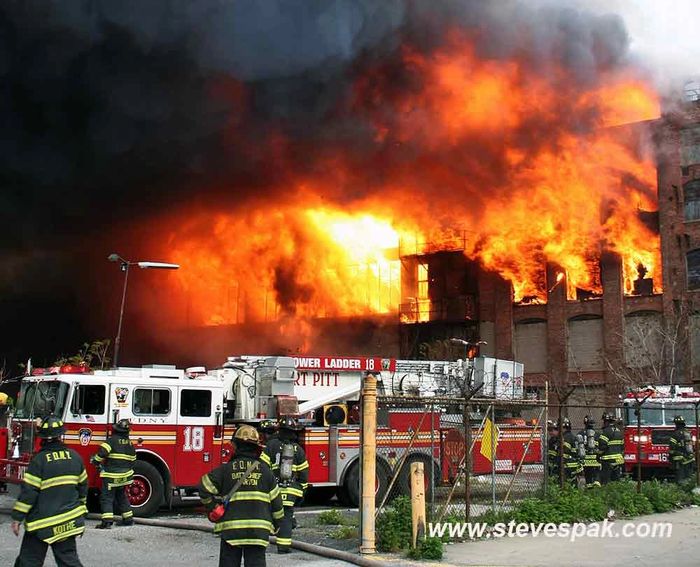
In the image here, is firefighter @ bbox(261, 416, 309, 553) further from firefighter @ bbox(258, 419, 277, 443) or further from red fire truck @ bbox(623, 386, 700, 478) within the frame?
→ red fire truck @ bbox(623, 386, 700, 478)

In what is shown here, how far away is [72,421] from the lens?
503 inches

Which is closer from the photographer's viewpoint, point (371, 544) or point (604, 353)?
point (371, 544)

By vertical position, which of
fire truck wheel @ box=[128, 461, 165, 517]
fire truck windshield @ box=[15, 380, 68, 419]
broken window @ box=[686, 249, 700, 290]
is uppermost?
broken window @ box=[686, 249, 700, 290]

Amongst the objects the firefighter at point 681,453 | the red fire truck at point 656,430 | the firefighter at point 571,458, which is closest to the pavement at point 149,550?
the firefighter at point 571,458

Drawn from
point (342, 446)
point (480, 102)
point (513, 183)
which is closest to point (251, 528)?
point (342, 446)

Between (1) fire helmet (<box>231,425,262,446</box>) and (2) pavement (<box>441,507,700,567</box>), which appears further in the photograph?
(2) pavement (<box>441,507,700,567</box>)

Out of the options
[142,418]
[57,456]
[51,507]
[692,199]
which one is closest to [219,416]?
[142,418]

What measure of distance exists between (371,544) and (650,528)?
173 inches

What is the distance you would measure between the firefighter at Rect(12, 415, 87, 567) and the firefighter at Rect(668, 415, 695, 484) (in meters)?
11.9

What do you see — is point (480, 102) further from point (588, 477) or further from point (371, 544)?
point (371, 544)

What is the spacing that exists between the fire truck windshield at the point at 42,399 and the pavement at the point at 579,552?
644cm

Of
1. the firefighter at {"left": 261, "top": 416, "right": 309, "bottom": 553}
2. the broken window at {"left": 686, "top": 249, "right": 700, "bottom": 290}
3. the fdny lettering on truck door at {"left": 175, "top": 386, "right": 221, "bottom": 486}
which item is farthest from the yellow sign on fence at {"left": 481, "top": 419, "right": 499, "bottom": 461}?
the broken window at {"left": 686, "top": 249, "right": 700, "bottom": 290}

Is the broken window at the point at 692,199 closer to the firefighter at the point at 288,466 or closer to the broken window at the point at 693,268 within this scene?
the broken window at the point at 693,268

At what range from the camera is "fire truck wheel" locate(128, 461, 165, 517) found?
12891mm
